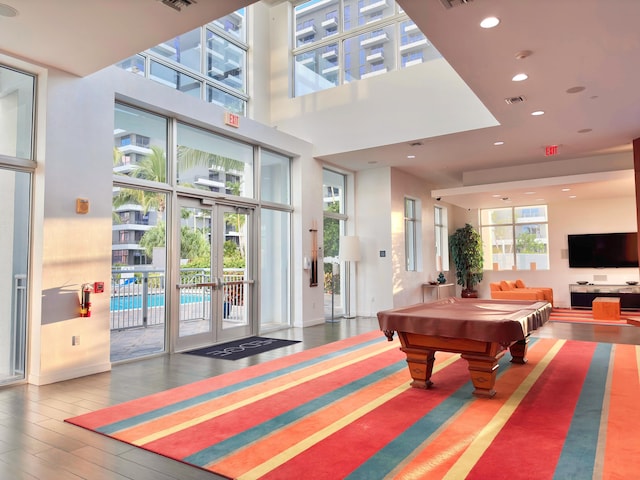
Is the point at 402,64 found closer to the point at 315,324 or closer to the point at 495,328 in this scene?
the point at 315,324

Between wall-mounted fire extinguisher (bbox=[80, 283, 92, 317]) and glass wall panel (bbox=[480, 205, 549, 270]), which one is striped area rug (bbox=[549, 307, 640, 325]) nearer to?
glass wall panel (bbox=[480, 205, 549, 270])

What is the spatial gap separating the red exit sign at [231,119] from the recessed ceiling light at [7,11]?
3.42 metres

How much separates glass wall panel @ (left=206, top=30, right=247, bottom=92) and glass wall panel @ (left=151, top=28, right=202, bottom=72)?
10.0 inches

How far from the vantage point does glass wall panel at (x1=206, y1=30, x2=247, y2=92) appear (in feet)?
28.7

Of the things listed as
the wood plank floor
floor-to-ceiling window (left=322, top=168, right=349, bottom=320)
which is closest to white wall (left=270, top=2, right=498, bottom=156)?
floor-to-ceiling window (left=322, top=168, right=349, bottom=320)

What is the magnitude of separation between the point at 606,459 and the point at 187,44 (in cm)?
844

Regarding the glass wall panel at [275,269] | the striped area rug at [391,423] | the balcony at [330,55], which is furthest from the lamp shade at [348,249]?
the striped area rug at [391,423]

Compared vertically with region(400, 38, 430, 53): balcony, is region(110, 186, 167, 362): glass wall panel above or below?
below

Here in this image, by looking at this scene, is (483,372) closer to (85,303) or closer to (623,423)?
(623,423)

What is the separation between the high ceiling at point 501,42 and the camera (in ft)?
12.3

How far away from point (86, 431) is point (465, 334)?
295 centimetres

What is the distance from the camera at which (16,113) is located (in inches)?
190

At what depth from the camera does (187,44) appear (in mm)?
8281

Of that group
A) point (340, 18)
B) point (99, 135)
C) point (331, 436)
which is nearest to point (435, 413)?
point (331, 436)
